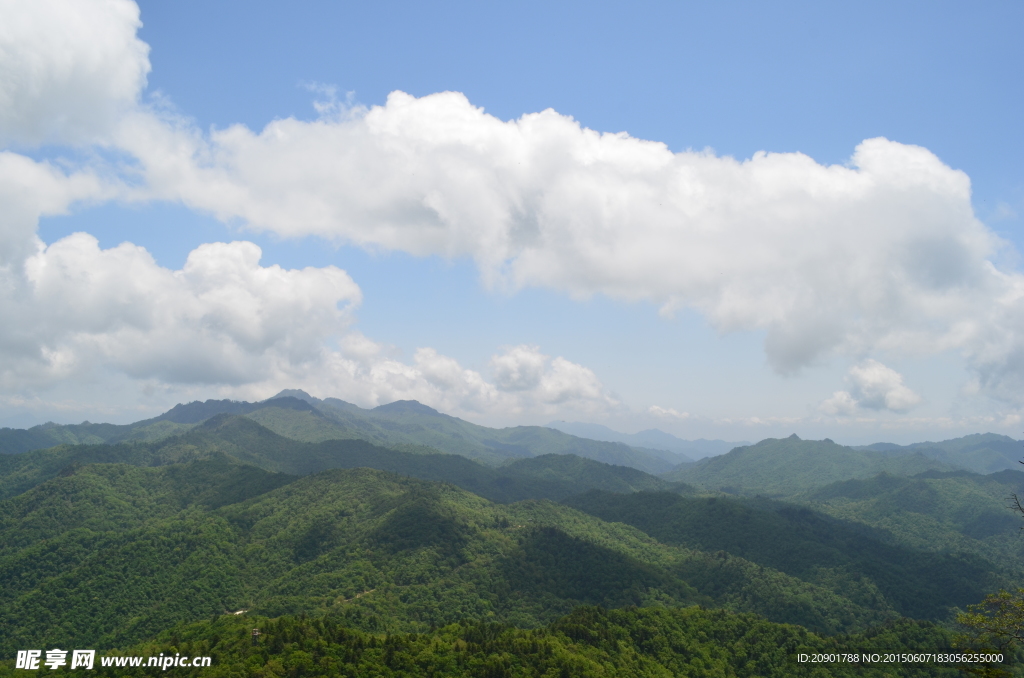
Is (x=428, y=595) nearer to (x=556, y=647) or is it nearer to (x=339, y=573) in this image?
(x=339, y=573)


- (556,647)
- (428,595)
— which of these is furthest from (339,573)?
(556,647)

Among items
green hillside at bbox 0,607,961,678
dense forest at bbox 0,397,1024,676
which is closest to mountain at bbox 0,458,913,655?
dense forest at bbox 0,397,1024,676

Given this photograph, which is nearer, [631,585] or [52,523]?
[631,585]

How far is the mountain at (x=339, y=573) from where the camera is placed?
12300 centimetres

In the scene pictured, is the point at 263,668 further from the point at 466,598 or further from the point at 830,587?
the point at 830,587

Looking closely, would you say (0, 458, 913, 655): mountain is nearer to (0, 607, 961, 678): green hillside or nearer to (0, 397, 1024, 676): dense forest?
(0, 397, 1024, 676): dense forest

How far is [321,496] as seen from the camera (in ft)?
655

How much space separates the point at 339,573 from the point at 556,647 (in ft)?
247

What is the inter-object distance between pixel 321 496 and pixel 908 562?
225 metres

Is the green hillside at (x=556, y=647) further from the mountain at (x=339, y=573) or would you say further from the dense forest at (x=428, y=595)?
the mountain at (x=339, y=573)

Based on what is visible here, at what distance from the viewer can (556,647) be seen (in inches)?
3418

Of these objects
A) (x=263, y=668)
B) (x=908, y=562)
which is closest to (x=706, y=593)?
(x=908, y=562)

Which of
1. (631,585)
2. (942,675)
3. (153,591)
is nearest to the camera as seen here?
(942,675)

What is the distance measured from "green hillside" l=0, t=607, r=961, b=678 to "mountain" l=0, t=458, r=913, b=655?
28.6m
